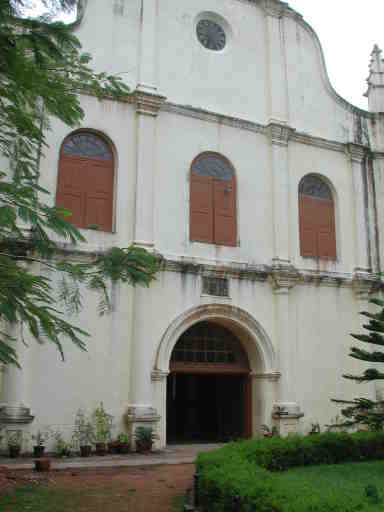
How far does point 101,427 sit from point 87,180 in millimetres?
5131

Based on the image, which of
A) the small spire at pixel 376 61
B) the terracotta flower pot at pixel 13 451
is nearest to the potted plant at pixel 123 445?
the terracotta flower pot at pixel 13 451

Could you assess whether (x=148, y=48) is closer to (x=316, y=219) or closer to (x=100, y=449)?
(x=316, y=219)

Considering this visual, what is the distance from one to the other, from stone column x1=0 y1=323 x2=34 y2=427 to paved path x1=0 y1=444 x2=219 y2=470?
68 centimetres

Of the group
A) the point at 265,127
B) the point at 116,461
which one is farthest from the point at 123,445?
the point at 265,127

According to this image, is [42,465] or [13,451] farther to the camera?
[13,451]

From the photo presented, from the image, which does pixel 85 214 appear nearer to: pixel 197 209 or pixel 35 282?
A: pixel 197 209

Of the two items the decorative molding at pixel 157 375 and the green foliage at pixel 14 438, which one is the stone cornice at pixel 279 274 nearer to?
the decorative molding at pixel 157 375

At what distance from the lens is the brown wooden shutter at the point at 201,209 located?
1339 cm

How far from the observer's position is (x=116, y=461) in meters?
10.4

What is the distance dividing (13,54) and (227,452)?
18.8 feet

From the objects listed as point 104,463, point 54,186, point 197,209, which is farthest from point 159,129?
point 104,463

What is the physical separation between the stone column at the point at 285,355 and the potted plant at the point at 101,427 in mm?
3908

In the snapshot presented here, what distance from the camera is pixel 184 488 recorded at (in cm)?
843

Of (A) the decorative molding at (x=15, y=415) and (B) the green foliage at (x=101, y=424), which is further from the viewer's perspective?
(B) the green foliage at (x=101, y=424)
